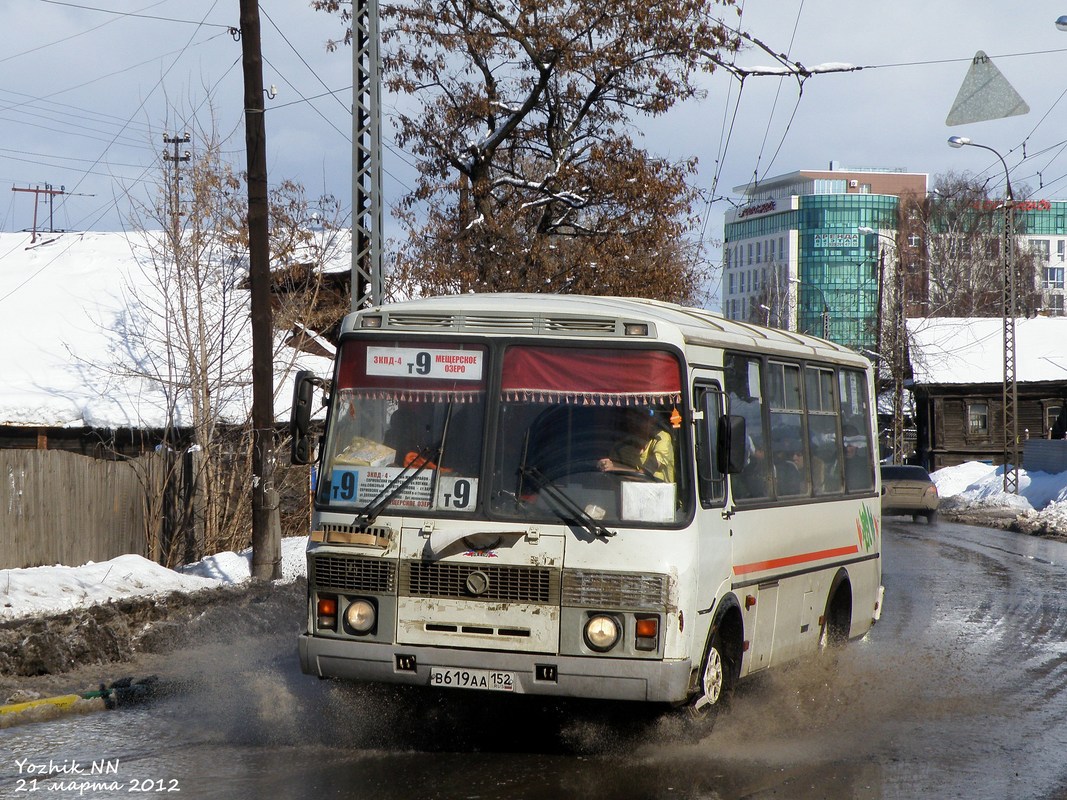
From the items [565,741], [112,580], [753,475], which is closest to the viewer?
[565,741]

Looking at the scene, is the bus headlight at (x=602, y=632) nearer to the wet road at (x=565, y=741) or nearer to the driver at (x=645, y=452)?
the wet road at (x=565, y=741)

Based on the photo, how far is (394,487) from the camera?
7.89 meters

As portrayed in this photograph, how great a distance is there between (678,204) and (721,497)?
1983 centimetres

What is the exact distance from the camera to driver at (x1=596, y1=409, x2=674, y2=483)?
25.3ft

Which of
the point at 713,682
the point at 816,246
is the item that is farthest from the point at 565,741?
the point at 816,246

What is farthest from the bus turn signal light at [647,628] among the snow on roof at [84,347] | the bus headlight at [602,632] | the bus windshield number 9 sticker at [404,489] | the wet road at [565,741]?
the snow on roof at [84,347]

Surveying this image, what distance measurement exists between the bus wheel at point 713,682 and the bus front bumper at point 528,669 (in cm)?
35

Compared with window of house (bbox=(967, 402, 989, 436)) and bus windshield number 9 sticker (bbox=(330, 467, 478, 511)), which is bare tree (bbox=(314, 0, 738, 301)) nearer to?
bus windshield number 9 sticker (bbox=(330, 467, 478, 511))

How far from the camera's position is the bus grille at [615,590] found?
7434mm

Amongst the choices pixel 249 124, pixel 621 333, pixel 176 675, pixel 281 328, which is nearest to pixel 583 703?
pixel 621 333

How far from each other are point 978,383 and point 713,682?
182 ft

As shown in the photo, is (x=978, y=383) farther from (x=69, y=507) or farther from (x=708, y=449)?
(x=708, y=449)

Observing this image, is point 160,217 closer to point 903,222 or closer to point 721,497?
point 721,497

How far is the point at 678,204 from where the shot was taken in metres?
27.4
